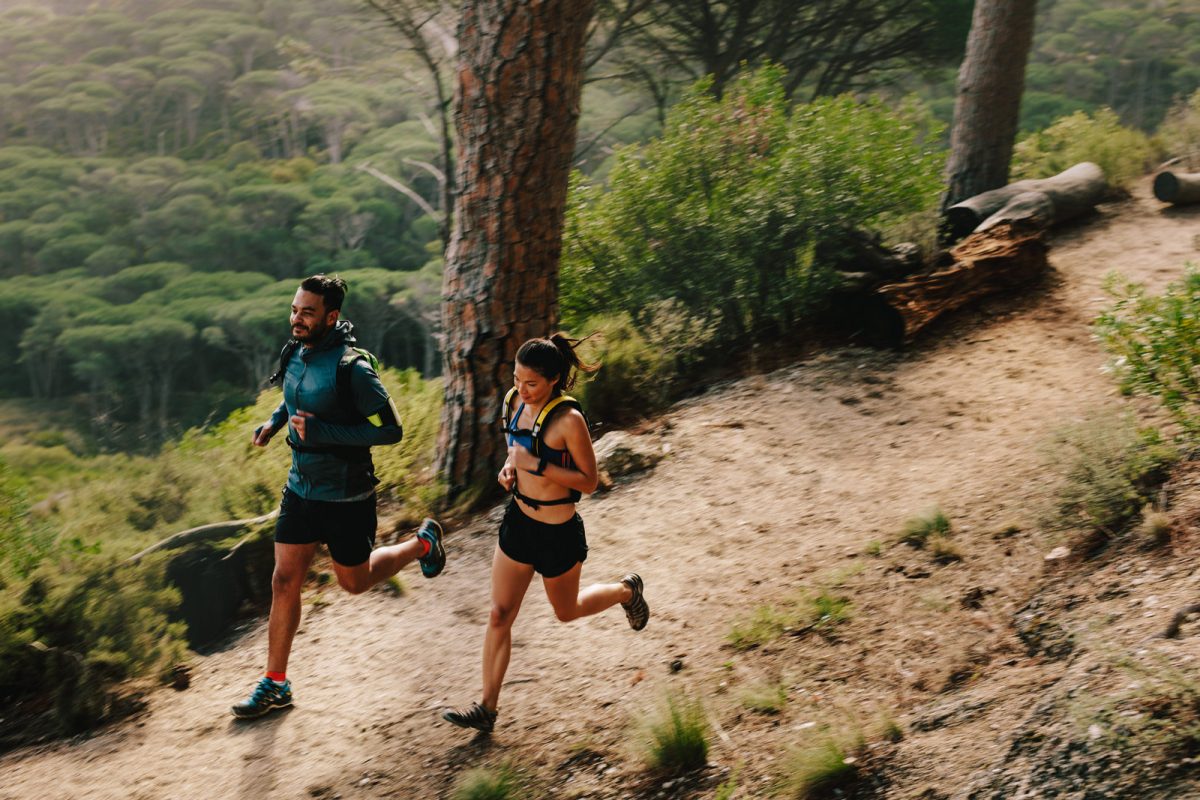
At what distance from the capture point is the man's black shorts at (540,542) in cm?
423

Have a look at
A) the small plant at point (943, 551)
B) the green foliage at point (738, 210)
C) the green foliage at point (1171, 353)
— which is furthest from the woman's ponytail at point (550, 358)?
the green foliage at point (738, 210)

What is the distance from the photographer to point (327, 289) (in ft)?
15.1

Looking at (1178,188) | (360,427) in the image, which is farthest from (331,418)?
(1178,188)

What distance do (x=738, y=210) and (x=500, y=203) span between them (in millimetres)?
2617

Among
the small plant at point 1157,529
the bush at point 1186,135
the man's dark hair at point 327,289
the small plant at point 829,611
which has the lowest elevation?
the small plant at point 829,611

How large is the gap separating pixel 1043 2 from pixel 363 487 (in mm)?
59141

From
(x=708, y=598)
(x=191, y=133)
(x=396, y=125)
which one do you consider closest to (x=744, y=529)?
(x=708, y=598)

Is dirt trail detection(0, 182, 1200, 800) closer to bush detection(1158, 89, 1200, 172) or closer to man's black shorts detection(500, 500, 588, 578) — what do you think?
man's black shorts detection(500, 500, 588, 578)

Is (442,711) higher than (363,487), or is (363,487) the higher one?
(363,487)

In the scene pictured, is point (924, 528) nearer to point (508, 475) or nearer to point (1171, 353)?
point (1171, 353)

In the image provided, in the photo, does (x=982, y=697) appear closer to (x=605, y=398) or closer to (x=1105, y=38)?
Answer: (x=605, y=398)

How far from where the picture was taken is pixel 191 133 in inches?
2849

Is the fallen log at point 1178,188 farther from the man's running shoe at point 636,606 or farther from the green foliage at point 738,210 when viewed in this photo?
the man's running shoe at point 636,606

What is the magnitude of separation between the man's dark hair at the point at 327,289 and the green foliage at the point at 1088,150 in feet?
33.2
